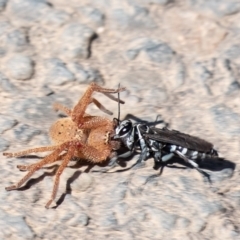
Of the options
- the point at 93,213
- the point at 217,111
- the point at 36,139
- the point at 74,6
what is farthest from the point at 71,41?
→ the point at 93,213

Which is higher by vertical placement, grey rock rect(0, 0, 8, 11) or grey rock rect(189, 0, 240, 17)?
grey rock rect(189, 0, 240, 17)

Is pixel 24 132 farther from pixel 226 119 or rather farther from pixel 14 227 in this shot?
pixel 226 119

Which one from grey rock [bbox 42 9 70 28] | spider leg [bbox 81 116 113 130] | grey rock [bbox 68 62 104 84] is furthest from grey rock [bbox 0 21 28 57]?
spider leg [bbox 81 116 113 130]

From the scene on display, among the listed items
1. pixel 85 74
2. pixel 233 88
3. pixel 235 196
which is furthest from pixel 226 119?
pixel 85 74

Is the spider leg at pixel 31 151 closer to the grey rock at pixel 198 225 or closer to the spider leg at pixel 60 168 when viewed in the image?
the spider leg at pixel 60 168

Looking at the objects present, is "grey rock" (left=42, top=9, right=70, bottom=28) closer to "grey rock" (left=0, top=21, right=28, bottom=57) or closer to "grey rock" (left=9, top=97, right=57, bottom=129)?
"grey rock" (left=0, top=21, right=28, bottom=57)

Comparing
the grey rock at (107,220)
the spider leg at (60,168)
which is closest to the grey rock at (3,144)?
the spider leg at (60,168)
